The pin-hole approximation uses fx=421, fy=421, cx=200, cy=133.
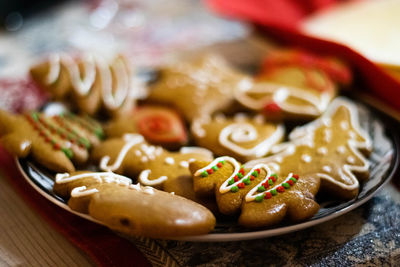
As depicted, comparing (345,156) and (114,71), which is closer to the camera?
(345,156)

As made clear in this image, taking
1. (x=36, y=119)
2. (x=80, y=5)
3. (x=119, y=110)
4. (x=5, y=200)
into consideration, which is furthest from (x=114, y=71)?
(x=80, y=5)

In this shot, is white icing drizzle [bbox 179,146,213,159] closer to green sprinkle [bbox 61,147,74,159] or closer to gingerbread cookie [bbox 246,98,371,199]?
gingerbread cookie [bbox 246,98,371,199]

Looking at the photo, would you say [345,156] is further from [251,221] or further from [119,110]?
[119,110]

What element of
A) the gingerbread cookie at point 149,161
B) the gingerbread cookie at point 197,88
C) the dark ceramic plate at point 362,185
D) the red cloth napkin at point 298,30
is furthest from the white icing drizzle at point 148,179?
the red cloth napkin at point 298,30

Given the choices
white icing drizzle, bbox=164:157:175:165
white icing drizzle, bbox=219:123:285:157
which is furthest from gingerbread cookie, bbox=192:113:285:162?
white icing drizzle, bbox=164:157:175:165

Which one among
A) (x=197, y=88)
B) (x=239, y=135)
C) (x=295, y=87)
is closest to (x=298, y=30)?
(x=295, y=87)
